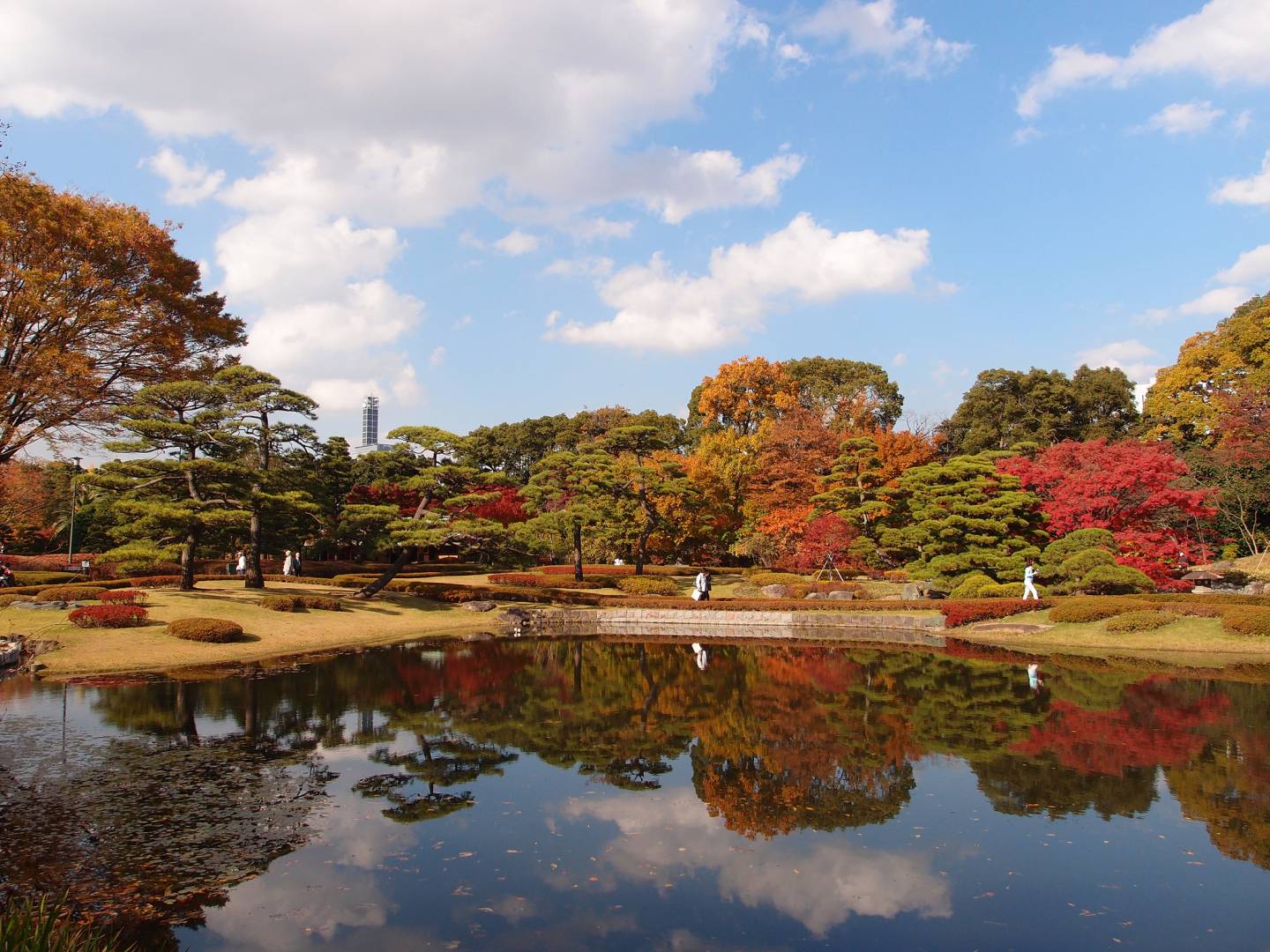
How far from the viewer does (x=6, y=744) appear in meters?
11.2

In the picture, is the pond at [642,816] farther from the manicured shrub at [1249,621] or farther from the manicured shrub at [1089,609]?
the manicured shrub at [1089,609]

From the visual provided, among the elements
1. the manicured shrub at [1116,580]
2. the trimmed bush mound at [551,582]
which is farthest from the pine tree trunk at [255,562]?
the manicured shrub at [1116,580]

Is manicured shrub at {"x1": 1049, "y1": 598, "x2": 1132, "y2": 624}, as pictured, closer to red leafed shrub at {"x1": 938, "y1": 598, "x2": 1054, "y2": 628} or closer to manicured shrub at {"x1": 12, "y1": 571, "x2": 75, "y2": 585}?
red leafed shrub at {"x1": 938, "y1": 598, "x2": 1054, "y2": 628}

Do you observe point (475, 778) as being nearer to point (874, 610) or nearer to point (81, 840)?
point (81, 840)

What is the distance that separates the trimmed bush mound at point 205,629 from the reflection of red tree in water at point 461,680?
4.58 m

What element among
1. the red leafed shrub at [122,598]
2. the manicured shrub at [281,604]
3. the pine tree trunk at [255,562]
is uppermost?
A: the pine tree trunk at [255,562]

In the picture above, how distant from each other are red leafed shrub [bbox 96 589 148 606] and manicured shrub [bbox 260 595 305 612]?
3259mm

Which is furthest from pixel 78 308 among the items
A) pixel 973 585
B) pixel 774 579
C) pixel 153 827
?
pixel 973 585

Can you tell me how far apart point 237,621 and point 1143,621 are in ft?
86.9

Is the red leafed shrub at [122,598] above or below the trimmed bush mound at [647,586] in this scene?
above

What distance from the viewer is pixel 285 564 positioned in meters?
35.4

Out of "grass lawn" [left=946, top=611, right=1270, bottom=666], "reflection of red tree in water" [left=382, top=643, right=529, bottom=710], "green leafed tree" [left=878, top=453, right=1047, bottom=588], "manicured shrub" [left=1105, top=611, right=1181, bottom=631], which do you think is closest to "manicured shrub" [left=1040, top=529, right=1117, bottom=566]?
"green leafed tree" [left=878, top=453, right=1047, bottom=588]

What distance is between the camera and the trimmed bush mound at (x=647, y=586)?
1347 inches

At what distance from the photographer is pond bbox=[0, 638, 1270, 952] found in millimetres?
6617
